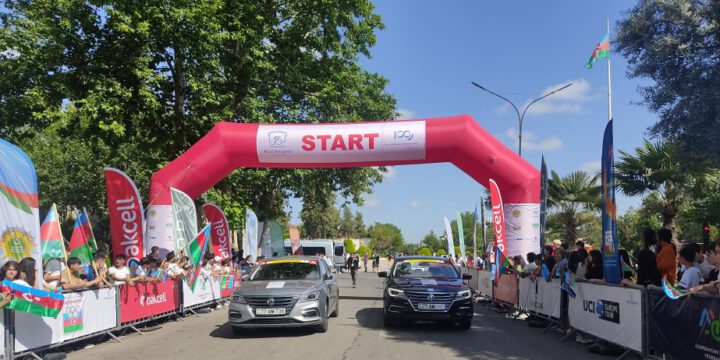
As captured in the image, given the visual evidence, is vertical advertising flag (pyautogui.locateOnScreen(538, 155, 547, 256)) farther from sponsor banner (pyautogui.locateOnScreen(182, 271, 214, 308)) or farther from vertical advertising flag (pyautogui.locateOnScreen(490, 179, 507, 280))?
sponsor banner (pyautogui.locateOnScreen(182, 271, 214, 308))

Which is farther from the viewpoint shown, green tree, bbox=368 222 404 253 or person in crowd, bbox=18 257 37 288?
green tree, bbox=368 222 404 253

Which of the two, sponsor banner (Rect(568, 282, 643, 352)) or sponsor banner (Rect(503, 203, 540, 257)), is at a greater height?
sponsor banner (Rect(503, 203, 540, 257))

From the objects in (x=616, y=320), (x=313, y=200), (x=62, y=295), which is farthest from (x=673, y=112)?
(x=313, y=200)

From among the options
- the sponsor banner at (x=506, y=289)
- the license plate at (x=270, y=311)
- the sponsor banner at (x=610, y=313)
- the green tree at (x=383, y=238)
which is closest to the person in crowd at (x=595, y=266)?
the sponsor banner at (x=610, y=313)

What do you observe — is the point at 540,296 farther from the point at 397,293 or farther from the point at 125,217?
the point at 125,217

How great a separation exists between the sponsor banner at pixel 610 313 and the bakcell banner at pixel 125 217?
9.96m

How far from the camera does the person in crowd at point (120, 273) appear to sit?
11.2 m

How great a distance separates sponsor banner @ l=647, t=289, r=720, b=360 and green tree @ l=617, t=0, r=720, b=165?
4.75 m

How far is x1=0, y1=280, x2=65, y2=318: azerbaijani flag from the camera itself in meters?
7.63

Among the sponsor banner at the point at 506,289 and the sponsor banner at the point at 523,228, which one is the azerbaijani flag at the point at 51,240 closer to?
the sponsor banner at the point at 506,289

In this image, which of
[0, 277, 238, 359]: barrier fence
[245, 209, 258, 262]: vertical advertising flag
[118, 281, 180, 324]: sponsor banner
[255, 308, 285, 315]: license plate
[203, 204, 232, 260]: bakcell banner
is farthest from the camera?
[245, 209, 258, 262]: vertical advertising flag

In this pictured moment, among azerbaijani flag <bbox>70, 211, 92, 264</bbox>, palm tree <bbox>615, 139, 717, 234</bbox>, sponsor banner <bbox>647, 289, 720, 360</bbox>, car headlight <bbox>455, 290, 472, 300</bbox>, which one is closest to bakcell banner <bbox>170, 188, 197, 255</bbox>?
azerbaijani flag <bbox>70, 211, 92, 264</bbox>

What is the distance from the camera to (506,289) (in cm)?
1585

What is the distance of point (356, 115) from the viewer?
85.6ft
